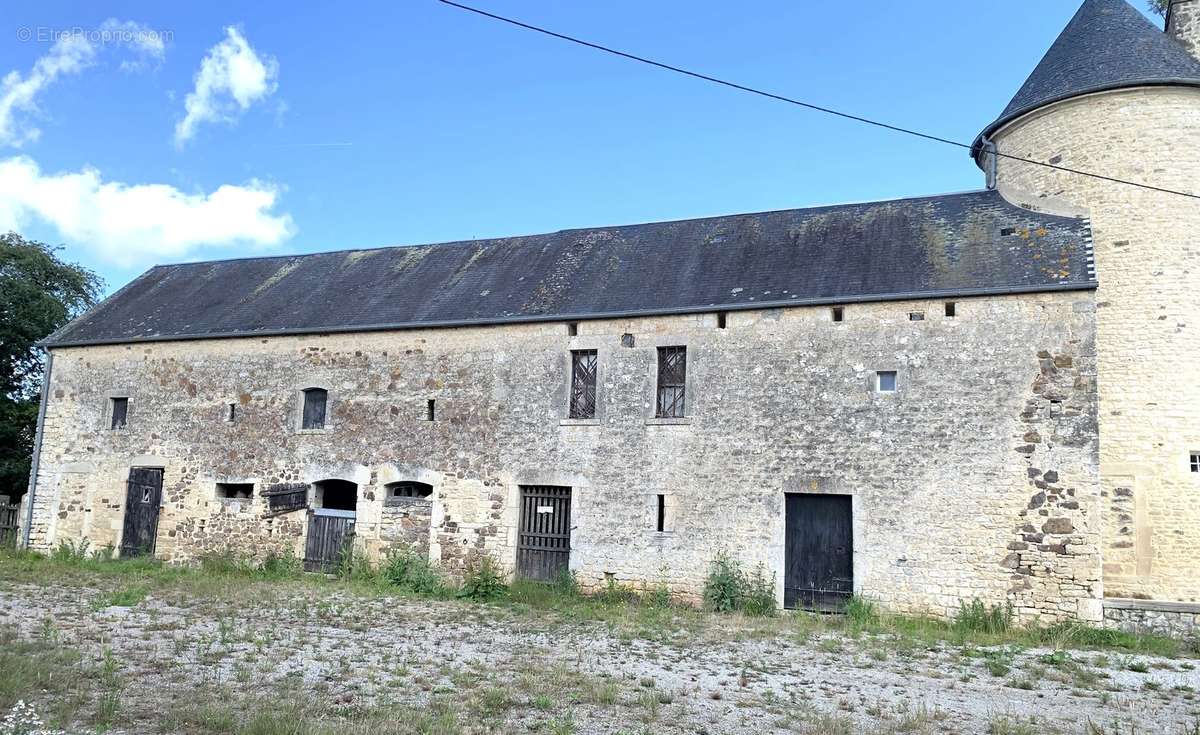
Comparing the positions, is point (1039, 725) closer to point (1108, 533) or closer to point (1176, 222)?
point (1108, 533)

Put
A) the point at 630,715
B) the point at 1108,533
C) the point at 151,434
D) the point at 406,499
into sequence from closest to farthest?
1. the point at 630,715
2. the point at 1108,533
3. the point at 406,499
4. the point at 151,434

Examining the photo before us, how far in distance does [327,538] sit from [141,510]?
415 centimetres

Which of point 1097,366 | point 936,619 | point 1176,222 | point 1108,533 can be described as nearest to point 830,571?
point 936,619

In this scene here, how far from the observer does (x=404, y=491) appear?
15.3 metres

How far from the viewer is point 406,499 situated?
15.0 m

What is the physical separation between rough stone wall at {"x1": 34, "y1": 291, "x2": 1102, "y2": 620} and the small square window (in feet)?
0.38

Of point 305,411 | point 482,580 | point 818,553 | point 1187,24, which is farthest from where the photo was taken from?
point 305,411

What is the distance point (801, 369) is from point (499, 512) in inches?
206

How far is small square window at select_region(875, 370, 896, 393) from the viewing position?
500 inches

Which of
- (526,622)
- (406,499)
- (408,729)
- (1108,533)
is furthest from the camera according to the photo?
(406,499)

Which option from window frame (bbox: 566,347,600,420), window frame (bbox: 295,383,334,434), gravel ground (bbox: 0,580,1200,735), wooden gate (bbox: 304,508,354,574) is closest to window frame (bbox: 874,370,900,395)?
gravel ground (bbox: 0,580,1200,735)

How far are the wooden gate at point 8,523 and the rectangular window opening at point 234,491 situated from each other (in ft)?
16.4

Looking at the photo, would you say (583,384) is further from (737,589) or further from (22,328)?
(22,328)

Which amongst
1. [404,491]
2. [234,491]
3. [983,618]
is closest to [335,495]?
[404,491]
